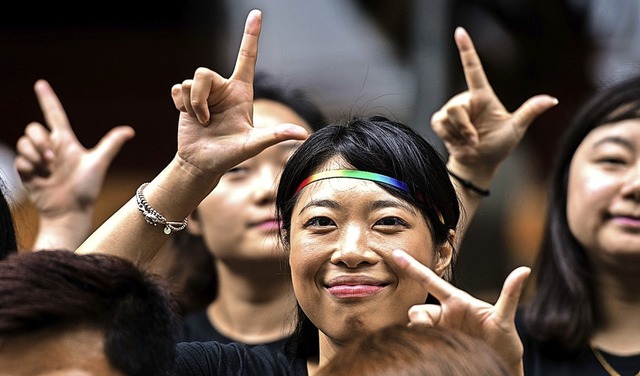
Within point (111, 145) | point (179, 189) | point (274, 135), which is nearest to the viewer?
point (274, 135)

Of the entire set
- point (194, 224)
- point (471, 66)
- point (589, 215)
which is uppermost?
point (471, 66)

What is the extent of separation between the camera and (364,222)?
216 cm

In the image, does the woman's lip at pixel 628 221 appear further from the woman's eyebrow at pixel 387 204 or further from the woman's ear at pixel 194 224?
the woman's ear at pixel 194 224

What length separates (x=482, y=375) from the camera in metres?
1.57

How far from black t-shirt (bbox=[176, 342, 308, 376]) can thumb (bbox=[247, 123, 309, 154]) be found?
0.43 meters

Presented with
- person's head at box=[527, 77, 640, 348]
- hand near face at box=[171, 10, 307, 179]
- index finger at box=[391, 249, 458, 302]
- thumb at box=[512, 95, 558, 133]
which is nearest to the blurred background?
person's head at box=[527, 77, 640, 348]

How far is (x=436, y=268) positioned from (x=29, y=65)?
125 inches

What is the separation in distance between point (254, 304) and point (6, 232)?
3.61 ft

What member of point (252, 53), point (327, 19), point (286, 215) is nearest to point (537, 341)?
point (286, 215)

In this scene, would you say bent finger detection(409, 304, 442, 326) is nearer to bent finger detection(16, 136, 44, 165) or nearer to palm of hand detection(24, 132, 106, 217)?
palm of hand detection(24, 132, 106, 217)

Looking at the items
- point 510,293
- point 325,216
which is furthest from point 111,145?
point 510,293

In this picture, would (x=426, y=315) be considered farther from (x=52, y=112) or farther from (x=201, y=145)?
(x=52, y=112)

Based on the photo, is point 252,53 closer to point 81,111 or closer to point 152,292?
point 152,292

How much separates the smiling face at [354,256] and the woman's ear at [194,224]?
136 cm
